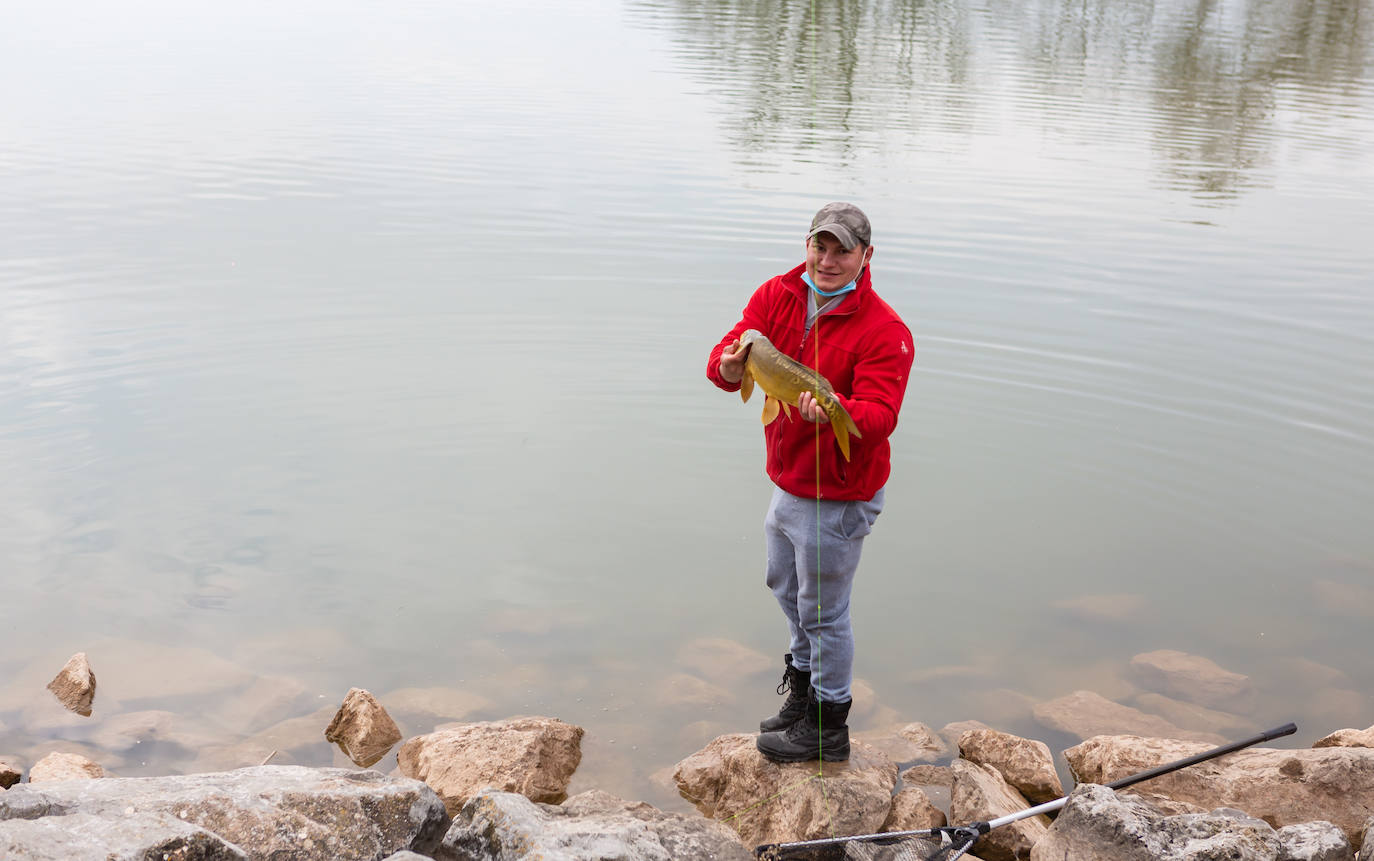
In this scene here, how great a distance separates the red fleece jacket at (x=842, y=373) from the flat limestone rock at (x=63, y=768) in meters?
2.89

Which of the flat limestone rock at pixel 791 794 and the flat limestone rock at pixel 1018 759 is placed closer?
the flat limestone rock at pixel 791 794

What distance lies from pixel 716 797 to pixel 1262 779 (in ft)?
6.82

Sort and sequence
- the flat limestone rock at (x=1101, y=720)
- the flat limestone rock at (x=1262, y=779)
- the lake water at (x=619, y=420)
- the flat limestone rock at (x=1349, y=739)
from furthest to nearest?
the lake water at (x=619, y=420), the flat limestone rock at (x=1101, y=720), the flat limestone rock at (x=1349, y=739), the flat limestone rock at (x=1262, y=779)

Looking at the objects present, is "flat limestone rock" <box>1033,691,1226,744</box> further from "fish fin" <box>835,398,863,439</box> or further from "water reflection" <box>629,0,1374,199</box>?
"water reflection" <box>629,0,1374,199</box>

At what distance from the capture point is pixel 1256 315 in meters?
10.4

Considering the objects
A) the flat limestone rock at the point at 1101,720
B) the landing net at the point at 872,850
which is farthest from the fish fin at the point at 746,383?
the flat limestone rock at the point at 1101,720

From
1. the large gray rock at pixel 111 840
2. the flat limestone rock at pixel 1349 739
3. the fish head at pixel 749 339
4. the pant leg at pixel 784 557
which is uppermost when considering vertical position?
the fish head at pixel 749 339

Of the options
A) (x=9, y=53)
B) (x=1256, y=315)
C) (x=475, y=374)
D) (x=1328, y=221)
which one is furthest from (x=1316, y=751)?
(x=9, y=53)

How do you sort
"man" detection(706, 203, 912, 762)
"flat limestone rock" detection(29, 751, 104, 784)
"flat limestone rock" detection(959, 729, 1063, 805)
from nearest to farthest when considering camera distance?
"man" detection(706, 203, 912, 762) < "flat limestone rock" detection(29, 751, 104, 784) < "flat limestone rock" detection(959, 729, 1063, 805)

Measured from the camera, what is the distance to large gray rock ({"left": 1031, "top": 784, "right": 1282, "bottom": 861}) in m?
3.55

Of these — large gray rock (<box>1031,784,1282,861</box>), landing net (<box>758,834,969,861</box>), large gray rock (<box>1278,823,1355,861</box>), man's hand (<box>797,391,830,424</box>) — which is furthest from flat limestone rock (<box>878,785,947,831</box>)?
man's hand (<box>797,391,830,424</box>)

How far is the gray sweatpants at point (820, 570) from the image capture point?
3785 millimetres

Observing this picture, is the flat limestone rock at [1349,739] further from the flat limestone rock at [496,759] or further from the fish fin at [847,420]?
the flat limestone rock at [496,759]

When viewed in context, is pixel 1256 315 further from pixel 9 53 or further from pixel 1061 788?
pixel 9 53
